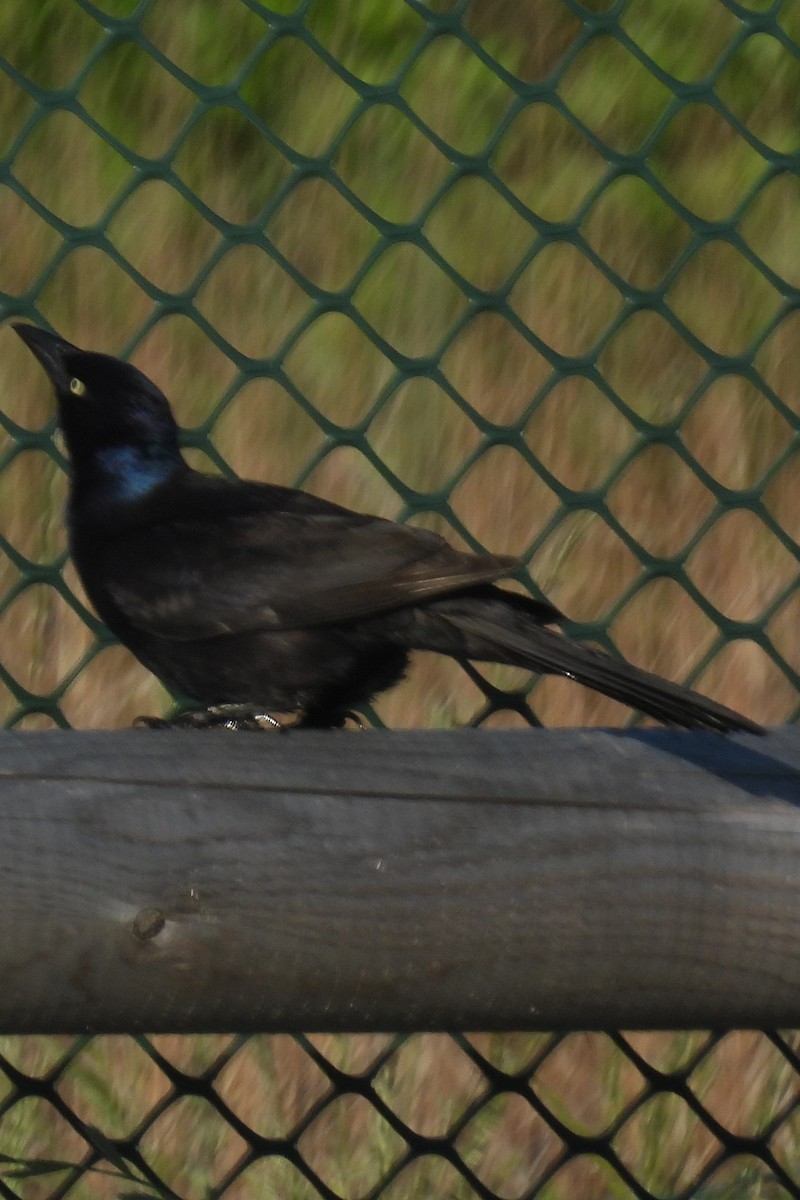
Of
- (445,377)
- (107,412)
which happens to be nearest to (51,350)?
(107,412)

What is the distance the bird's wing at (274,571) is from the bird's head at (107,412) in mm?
354

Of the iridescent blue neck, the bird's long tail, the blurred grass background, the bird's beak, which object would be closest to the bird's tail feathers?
the bird's long tail

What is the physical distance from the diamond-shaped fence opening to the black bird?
0.75 metres

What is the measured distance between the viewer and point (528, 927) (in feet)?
7.54

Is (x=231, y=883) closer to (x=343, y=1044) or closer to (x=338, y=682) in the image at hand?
(x=338, y=682)

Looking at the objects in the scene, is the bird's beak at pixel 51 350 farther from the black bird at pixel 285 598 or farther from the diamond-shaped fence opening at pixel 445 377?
the diamond-shaped fence opening at pixel 445 377

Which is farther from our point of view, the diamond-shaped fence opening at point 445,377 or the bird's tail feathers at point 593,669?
the diamond-shaped fence opening at point 445,377

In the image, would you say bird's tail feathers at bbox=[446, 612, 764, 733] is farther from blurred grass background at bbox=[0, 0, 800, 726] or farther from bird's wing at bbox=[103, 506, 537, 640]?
blurred grass background at bbox=[0, 0, 800, 726]

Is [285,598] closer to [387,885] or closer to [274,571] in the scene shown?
[274,571]

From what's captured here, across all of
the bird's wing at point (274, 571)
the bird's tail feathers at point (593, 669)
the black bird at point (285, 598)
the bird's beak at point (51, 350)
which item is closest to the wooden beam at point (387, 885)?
the bird's tail feathers at point (593, 669)

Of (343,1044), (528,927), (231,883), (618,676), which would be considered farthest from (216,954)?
(343,1044)

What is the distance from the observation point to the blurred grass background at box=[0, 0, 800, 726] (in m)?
4.71

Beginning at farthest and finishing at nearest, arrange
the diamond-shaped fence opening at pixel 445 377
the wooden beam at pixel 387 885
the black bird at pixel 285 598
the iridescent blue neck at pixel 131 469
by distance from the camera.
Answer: the diamond-shaped fence opening at pixel 445 377 < the iridescent blue neck at pixel 131 469 < the black bird at pixel 285 598 < the wooden beam at pixel 387 885

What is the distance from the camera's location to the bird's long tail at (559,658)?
240 cm
